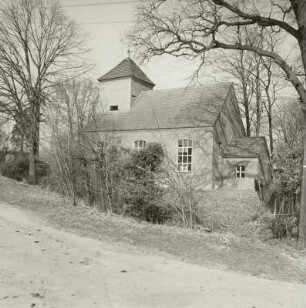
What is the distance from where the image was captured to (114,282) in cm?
648

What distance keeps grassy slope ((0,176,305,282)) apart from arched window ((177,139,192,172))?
53.3 feet

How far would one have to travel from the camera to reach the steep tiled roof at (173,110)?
29.9 meters

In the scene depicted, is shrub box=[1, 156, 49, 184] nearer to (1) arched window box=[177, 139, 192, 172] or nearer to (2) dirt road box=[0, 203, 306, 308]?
(1) arched window box=[177, 139, 192, 172]

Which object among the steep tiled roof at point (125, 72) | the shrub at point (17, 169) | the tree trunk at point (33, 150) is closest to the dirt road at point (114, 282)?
the tree trunk at point (33, 150)

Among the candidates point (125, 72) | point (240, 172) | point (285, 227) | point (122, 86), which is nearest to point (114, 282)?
point (285, 227)

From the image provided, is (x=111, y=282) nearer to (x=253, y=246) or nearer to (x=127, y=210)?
(x=253, y=246)

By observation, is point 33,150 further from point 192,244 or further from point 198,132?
point 192,244

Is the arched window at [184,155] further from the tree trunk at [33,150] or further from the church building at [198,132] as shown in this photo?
the tree trunk at [33,150]

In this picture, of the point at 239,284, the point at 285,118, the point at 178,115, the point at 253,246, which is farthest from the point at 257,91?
the point at 239,284

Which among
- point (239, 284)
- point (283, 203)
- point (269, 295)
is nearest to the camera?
point (269, 295)

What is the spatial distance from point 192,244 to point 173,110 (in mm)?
22483

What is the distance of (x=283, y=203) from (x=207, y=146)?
49.3 ft

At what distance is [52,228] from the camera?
36.4ft

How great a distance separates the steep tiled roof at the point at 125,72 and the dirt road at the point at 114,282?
28.9 metres
